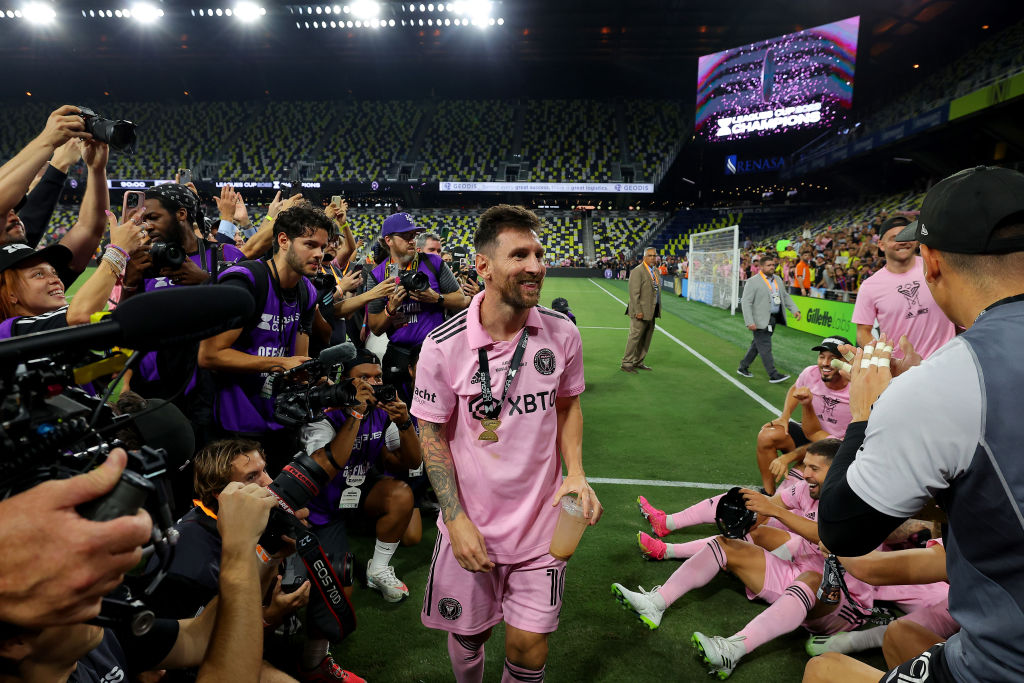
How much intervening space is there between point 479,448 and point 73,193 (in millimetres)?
52496

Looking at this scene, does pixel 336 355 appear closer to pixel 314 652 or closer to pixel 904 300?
pixel 314 652

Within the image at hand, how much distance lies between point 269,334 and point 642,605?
2928 mm

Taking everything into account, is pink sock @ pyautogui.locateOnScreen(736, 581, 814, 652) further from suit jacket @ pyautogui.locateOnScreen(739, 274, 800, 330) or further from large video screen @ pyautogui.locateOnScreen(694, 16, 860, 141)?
large video screen @ pyautogui.locateOnScreen(694, 16, 860, 141)

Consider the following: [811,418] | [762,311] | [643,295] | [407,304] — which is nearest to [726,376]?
[762,311]

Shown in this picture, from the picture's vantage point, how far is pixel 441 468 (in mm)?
2477

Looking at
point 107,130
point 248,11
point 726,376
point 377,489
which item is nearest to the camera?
point 107,130

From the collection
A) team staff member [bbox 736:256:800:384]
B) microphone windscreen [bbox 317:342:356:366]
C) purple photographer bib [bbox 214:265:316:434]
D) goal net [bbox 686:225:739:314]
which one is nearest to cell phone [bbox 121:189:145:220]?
purple photographer bib [bbox 214:265:316:434]

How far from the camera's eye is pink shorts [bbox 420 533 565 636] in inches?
96.0

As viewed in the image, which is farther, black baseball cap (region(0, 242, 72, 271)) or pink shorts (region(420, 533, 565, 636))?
black baseball cap (region(0, 242, 72, 271))

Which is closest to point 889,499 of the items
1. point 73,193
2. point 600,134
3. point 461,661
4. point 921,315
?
point 461,661

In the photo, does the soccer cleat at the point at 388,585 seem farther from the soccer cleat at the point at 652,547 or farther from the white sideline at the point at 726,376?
the white sideline at the point at 726,376

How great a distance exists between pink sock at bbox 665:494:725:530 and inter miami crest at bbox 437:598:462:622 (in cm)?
254

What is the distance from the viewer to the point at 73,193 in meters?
41.6

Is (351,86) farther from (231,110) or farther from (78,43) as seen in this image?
(78,43)
